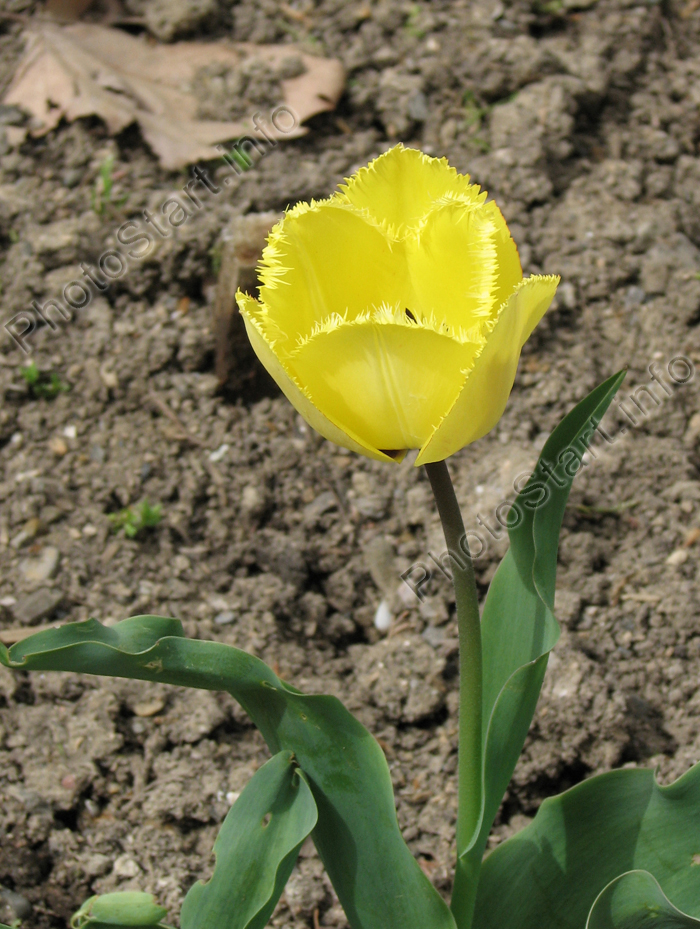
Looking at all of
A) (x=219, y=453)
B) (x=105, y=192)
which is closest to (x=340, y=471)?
(x=219, y=453)

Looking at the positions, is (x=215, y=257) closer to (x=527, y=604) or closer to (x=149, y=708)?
(x=149, y=708)

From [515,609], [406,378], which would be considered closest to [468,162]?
[515,609]

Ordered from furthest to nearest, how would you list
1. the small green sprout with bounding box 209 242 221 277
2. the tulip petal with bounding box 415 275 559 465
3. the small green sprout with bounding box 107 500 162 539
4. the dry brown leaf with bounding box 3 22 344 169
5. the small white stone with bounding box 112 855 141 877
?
the dry brown leaf with bounding box 3 22 344 169 → the small green sprout with bounding box 209 242 221 277 → the small green sprout with bounding box 107 500 162 539 → the small white stone with bounding box 112 855 141 877 → the tulip petal with bounding box 415 275 559 465

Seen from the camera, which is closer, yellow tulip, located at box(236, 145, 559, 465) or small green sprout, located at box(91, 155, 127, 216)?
yellow tulip, located at box(236, 145, 559, 465)

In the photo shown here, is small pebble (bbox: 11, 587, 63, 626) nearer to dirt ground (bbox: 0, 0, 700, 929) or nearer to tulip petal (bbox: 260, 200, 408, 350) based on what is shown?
dirt ground (bbox: 0, 0, 700, 929)

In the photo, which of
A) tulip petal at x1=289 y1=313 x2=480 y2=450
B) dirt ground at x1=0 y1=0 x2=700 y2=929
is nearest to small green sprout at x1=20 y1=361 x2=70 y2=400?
dirt ground at x1=0 y1=0 x2=700 y2=929

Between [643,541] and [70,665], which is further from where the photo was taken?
[643,541]

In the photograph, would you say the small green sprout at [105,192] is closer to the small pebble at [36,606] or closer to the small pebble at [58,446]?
the small pebble at [58,446]

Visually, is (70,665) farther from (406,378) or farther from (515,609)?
(515,609)
